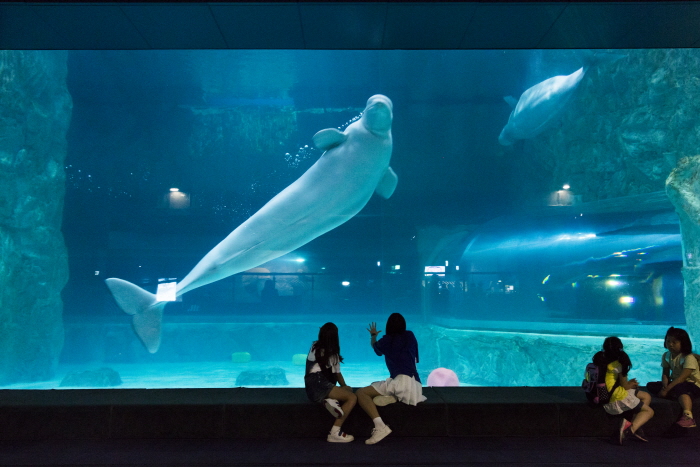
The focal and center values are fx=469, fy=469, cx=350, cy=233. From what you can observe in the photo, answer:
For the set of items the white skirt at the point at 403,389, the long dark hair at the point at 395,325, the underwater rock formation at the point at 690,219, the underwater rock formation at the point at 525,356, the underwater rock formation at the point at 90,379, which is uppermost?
the underwater rock formation at the point at 690,219

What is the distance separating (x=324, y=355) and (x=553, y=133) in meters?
11.1

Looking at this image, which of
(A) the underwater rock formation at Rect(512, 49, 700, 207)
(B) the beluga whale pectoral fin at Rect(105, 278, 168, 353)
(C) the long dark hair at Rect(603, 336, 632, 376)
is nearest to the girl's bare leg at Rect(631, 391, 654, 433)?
Result: (C) the long dark hair at Rect(603, 336, 632, 376)

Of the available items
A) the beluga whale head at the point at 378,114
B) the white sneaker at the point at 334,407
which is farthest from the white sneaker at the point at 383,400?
the beluga whale head at the point at 378,114

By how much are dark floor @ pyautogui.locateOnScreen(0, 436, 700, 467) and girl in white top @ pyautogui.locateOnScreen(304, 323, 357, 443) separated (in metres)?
0.14

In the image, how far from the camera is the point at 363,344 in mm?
17516

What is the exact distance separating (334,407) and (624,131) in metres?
10.5

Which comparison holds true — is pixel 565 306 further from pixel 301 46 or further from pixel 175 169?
pixel 175 169

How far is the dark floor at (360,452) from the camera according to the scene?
2752 mm

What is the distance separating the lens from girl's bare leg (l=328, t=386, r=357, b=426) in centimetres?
322

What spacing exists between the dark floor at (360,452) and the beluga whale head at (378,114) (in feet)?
19.0

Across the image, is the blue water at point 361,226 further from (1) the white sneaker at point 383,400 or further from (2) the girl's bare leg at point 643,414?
(2) the girl's bare leg at point 643,414

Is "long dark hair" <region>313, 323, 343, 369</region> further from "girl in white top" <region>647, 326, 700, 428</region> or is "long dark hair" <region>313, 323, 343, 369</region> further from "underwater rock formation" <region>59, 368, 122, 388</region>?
→ "underwater rock formation" <region>59, 368, 122, 388</region>

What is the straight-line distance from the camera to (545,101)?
1088cm

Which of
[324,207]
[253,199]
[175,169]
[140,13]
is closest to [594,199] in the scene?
[324,207]
